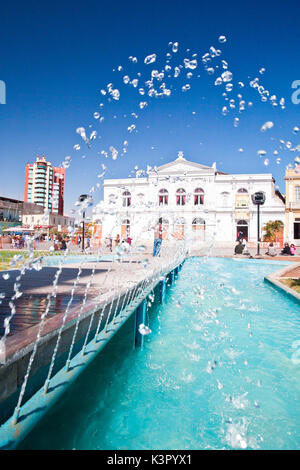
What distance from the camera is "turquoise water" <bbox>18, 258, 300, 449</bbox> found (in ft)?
8.60

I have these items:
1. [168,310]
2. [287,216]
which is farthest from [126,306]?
[287,216]

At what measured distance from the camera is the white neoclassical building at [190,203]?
4162 centimetres

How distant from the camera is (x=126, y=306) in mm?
4746

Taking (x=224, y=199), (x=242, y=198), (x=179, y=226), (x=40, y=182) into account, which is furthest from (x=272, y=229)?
(x=40, y=182)

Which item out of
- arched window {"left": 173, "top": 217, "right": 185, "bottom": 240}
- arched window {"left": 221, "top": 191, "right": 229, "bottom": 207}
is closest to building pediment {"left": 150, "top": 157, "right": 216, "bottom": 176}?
arched window {"left": 221, "top": 191, "right": 229, "bottom": 207}

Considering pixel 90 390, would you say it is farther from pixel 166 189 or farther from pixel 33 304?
pixel 166 189

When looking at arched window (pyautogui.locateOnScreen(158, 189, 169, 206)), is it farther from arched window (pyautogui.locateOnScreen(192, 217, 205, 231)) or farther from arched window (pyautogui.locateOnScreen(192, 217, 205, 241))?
arched window (pyautogui.locateOnScreen(192, 217, 205, 241))

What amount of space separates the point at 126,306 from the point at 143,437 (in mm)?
2158

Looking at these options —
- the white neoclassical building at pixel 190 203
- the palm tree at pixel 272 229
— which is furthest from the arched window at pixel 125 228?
the palm tree at pixel 272 229

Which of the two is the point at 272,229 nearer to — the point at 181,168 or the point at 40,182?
the point at 181,168

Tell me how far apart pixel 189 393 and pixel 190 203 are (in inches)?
1629

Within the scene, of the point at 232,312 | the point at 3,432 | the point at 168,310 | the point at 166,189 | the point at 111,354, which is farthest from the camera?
the point at 166,189

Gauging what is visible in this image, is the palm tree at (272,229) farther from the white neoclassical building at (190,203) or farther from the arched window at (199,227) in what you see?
the arched window at (199,227)

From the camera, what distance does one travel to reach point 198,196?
44188 millimetres
